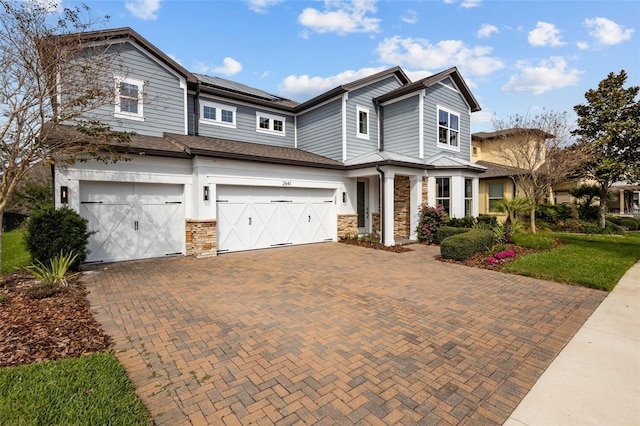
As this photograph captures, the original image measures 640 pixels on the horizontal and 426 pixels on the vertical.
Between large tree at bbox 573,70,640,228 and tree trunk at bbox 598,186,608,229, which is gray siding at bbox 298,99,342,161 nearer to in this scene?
large tree at bbox 573,70,640,228

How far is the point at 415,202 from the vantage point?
13.7 m

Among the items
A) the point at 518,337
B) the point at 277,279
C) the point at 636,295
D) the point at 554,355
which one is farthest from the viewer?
the point at 277,279

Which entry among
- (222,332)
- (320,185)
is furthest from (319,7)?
(222,332)

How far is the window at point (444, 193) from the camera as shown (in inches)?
550

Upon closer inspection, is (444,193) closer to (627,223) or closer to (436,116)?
(436,116)

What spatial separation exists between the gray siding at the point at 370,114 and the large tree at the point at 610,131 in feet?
37.3

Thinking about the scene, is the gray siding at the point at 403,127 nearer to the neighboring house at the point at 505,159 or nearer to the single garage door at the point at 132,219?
the neighboring house at the point at 505,159

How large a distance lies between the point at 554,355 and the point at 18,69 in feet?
35.0

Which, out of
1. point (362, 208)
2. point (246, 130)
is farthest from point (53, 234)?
point (362, 208)

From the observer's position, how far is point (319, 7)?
35.6 feet

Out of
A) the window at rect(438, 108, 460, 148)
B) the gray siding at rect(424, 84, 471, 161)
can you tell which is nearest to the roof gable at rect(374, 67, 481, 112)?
the gray siding at rect(424, 84, 471, 161)

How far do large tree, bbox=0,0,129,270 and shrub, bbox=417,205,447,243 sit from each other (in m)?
11.8

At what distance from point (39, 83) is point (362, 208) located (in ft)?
40.3

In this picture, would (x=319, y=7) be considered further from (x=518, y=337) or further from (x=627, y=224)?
(x=627, y=224)
